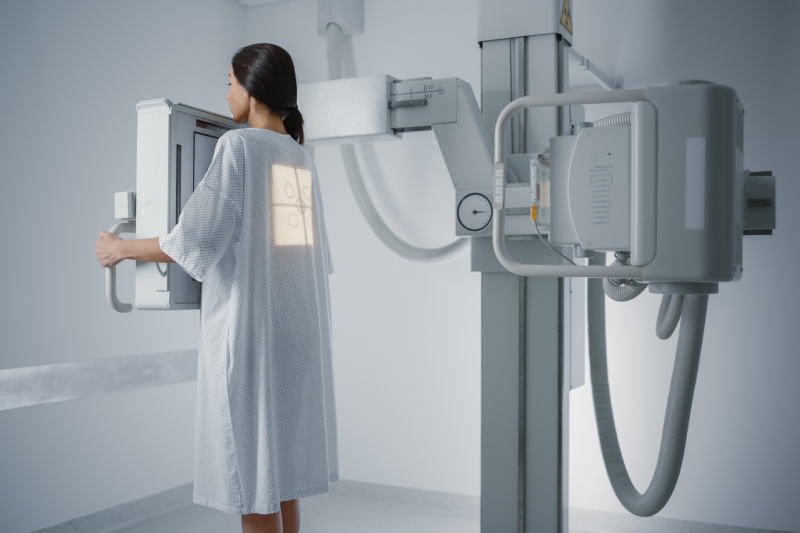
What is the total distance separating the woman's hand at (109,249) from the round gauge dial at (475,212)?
2.35 feet

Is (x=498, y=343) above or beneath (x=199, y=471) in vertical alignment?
above

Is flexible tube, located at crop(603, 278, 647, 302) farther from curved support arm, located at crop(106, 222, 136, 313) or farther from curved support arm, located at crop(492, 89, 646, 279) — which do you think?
curved support arm, located at crop(106, 222, 136, 313)

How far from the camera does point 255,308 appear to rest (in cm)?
129

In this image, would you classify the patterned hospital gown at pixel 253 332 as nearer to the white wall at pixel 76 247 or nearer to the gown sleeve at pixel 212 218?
the gown sleeve at pixel 212 218

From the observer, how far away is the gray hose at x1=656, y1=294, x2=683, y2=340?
146cm

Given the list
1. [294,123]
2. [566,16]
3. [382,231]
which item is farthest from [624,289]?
[382,231]

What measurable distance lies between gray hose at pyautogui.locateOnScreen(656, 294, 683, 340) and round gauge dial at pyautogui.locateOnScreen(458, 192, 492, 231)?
0.44 metres

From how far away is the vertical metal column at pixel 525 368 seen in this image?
1491mm

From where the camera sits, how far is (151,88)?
2.67 meters

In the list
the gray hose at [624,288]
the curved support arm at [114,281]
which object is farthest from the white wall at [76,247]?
the gray hose at [624,288]

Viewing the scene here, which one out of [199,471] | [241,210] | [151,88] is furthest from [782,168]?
[151,88]

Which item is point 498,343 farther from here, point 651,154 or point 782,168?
point 782,168

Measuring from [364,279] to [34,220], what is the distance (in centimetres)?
133

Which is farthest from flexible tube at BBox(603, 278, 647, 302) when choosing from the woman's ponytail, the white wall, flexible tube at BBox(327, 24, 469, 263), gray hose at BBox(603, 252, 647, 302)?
the white wall
